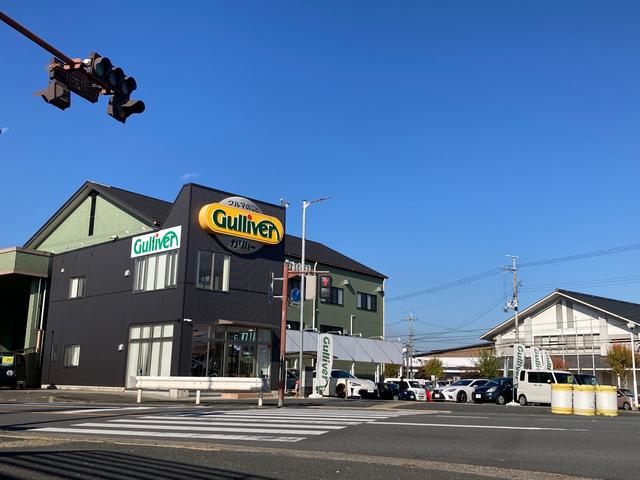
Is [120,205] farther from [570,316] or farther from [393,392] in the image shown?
[570,316]

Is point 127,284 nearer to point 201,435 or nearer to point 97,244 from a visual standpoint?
point 97,244

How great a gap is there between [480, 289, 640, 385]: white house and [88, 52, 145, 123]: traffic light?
47683mm

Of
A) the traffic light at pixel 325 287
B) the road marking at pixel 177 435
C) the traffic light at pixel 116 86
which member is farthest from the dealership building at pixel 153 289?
the traffic light at pixel 116 86

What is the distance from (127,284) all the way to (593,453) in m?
27.2

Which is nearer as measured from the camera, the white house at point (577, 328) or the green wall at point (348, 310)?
the green wall at point (348, 310)

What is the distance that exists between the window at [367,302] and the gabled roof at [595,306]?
656 inches

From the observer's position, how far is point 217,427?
41.3ft

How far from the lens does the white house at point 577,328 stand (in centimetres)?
5306

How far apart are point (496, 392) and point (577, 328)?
2752 centimetres

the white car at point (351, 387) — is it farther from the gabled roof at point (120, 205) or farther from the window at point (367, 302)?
the window at point (367, 302)

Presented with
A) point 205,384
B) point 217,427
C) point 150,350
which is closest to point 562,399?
point 205,384

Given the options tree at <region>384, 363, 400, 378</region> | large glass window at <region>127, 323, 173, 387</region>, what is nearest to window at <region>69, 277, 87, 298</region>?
large glass window at <region>127, 323, 173, 387</region>

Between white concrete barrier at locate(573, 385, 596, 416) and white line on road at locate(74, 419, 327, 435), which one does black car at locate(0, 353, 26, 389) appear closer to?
white line on road at locate(74, 419, 327, 435)

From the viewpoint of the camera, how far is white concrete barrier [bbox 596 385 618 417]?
795 inches
